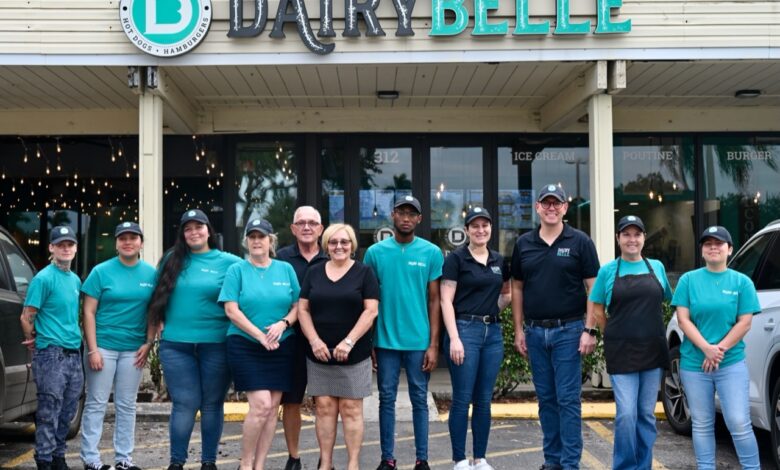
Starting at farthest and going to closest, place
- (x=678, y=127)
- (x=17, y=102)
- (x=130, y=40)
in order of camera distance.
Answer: (x=678, y=127), (x=17, y=102), (x=130, y=40)

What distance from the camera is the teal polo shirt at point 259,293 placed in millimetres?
5293

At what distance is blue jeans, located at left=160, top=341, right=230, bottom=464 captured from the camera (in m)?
5.41

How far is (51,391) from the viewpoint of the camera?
217 inches

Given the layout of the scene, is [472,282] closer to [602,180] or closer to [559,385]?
[559,385]

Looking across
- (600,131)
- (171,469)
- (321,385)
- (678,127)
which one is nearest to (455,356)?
(321,385)

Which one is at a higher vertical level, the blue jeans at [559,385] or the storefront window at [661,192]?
the storefront window at [661,192]

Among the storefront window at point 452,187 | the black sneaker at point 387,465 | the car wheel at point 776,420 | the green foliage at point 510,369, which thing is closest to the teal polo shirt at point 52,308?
the black sneaker at point 387,465

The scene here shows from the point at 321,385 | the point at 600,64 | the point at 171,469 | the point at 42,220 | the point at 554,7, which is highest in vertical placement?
the point at 554,7

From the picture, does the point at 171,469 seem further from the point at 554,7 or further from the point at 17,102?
the point at 17,102

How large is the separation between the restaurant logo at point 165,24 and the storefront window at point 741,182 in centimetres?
706

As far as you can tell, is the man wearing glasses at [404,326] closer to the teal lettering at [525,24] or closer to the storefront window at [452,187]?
the teal lettering at [525,24]

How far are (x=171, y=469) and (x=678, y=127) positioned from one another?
8558 mm

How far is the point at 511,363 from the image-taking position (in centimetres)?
873

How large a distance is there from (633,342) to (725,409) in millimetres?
668
